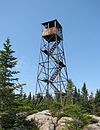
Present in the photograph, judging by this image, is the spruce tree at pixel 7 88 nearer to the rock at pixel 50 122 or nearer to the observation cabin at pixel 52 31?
the rock at pixel 50 122

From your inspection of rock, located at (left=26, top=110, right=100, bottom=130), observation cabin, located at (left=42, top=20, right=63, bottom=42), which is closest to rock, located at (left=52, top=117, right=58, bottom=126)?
rock, located at (left=26, top=110, right=100, bottom=130)

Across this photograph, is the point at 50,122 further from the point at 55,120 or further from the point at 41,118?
the point at 41,118

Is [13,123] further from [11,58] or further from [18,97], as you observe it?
[11,58]

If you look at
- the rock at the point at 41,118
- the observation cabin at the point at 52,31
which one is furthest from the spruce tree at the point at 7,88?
the observation cabin at the point at 52,31

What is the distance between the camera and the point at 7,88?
13922 mm

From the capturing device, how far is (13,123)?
584 inches

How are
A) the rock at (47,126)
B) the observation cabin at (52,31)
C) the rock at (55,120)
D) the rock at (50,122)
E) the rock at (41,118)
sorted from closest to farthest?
the rock at (47,126) → the rock at (50,122) → the rock at (55,120) → the rock at (41,118) → the observation cabin at (52,31)

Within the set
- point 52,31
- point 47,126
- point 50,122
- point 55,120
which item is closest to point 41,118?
point 50,122

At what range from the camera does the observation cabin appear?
73.5 feet

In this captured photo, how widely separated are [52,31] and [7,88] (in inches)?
436

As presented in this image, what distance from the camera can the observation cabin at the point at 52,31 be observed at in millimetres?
22405

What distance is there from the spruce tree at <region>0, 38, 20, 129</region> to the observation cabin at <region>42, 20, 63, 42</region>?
837 centimetres

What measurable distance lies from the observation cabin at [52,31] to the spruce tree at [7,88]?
837cm

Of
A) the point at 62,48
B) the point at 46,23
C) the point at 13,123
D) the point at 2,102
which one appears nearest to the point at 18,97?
the point at 2,102
